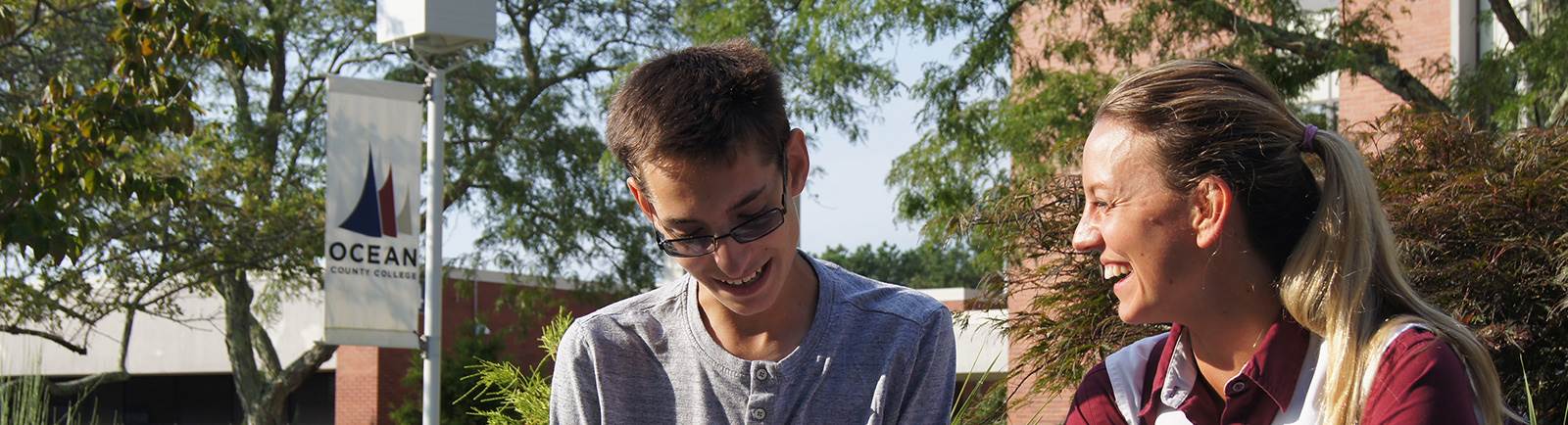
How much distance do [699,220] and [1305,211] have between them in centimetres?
100

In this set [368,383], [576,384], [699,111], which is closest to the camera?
[699,111]

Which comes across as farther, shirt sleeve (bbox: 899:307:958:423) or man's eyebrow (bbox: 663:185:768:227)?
shirt sleeve (bbox: 899:307:958:423)

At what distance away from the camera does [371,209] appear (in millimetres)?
9945

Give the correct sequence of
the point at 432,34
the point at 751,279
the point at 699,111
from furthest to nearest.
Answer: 1. the point at 432,34
2. the point at 751,279
3. the point at 699,111

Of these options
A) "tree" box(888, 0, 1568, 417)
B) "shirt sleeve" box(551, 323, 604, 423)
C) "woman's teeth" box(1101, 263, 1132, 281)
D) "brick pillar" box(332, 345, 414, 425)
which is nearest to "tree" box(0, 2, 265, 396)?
"tree" box(888, 0, 1568, 417)

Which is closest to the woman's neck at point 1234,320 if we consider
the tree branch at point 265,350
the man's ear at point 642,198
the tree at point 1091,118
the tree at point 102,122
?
the man's ear at point 642,198

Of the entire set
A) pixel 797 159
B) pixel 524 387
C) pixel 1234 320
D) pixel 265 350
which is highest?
pixel 797 159

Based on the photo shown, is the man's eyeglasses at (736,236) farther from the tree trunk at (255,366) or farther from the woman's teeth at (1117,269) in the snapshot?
the tree trunk at (255,366)

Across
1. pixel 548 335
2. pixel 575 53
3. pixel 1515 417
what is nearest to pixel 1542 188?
pixel 1515 417

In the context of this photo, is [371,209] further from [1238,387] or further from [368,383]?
[368,383]

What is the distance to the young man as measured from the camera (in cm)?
224

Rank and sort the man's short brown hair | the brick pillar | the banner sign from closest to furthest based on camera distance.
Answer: the man's short brown hair → the banner sign → the brick pillar

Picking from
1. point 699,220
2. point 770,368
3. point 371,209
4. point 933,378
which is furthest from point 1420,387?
point 371,209

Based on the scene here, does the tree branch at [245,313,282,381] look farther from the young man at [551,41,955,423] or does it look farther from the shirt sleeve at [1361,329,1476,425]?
the shirt sleeve at [1361,329,1476,425]
